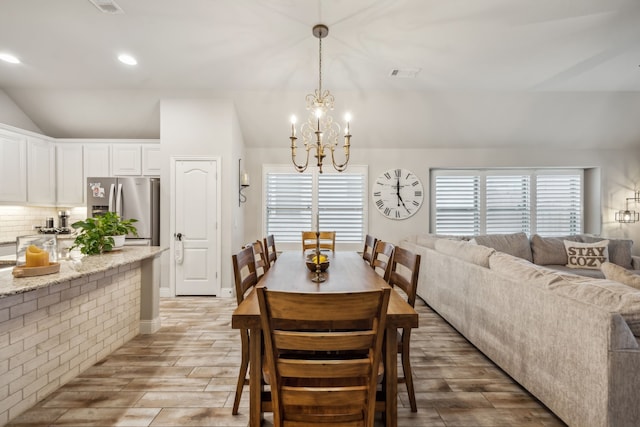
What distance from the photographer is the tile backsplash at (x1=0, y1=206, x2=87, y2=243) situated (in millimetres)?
4359

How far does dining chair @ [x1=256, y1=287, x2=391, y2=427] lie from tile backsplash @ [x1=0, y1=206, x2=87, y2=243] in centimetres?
495

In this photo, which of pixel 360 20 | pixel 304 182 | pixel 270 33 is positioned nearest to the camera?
pixel 360 20

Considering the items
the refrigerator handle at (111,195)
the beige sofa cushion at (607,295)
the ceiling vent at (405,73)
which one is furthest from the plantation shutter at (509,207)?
the refrigerator handle at (111,195)

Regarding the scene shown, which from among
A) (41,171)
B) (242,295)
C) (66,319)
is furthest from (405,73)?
(41,171)

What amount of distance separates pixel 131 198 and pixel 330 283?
12.3ft

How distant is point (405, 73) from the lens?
395 cm

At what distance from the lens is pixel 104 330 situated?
2.69 meters

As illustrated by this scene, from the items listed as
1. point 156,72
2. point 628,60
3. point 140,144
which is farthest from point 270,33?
point 628,60

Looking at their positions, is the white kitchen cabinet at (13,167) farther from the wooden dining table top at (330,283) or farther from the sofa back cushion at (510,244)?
the sofa back cushion at (510,244)

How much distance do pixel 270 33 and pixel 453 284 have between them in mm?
3168

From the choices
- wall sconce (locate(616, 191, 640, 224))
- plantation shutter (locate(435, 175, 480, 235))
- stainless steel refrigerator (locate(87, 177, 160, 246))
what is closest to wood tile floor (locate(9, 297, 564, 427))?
stainless steel refrigerator (locate(87, 177, 160, 246))

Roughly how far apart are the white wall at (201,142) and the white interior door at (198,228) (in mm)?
104

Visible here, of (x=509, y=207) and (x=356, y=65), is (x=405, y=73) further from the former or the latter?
(x=509, y=207)

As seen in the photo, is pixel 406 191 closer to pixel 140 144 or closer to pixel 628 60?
pixel 628 60
